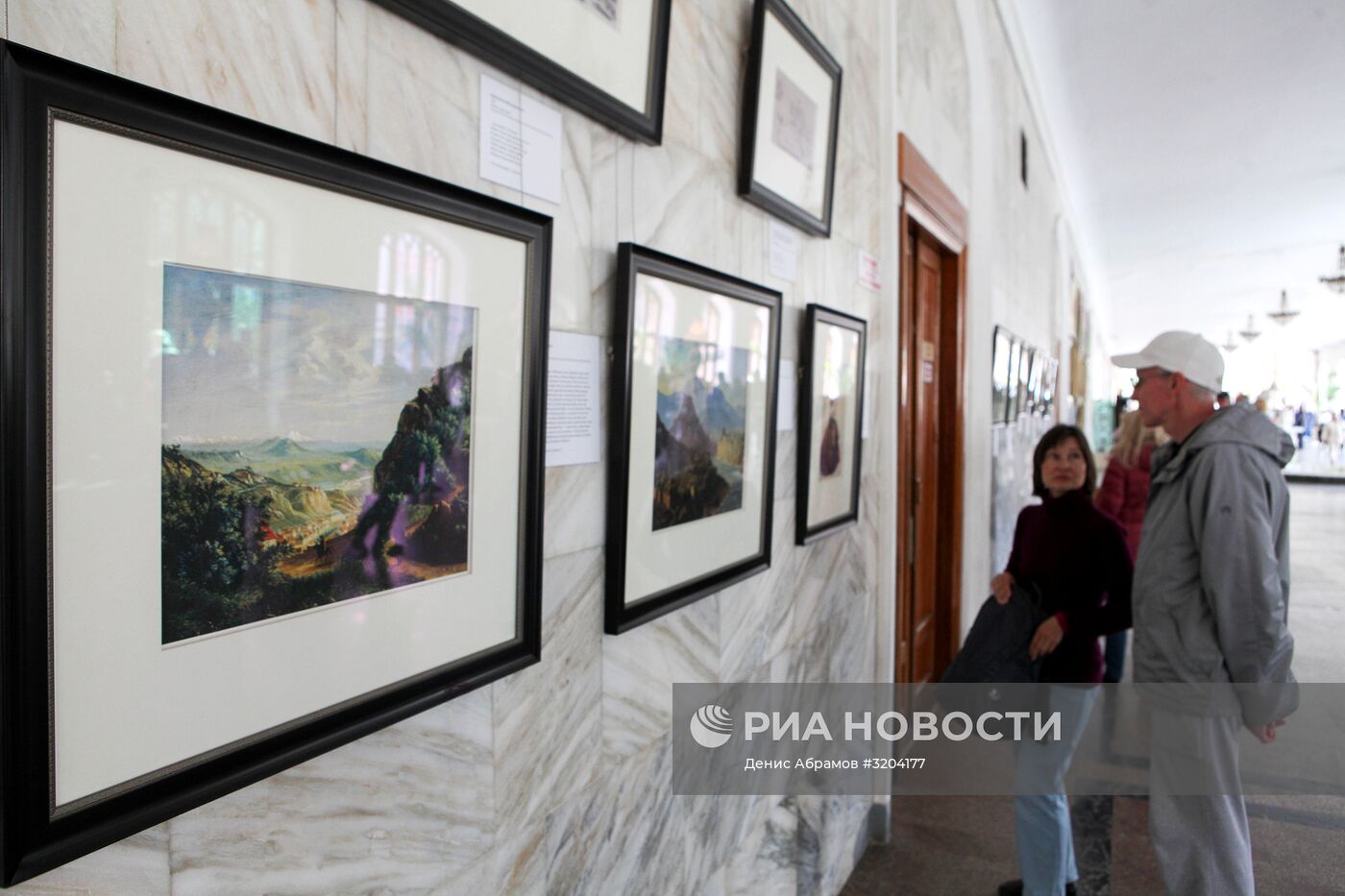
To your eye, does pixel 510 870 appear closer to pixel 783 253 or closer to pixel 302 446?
pixel 302 446

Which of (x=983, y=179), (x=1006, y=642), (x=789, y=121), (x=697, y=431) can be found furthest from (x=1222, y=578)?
(x=983, y=179)

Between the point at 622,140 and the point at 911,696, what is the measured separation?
3.93 metres

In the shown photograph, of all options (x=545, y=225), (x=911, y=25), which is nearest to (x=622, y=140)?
(x=545, y=225)

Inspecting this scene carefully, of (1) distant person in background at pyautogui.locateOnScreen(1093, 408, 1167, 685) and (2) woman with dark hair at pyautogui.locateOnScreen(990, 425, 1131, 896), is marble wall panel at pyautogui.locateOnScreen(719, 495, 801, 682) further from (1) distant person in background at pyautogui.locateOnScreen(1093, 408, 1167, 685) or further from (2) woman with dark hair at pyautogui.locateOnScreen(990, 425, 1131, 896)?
(1) distant person in background at pyautogui.locateOnScreen(1093, 408, 1167, 685)

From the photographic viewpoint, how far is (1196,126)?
351 inches

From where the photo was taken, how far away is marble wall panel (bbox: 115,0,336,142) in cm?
84

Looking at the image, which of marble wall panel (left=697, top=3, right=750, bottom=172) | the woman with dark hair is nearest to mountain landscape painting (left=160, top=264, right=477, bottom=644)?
marble wall panel (left=697, top=3, right=750, bottom=172)

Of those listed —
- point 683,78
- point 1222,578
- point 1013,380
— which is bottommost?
point 1222,578

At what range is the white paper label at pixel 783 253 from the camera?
7.52 feet

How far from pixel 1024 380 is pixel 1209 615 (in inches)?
199

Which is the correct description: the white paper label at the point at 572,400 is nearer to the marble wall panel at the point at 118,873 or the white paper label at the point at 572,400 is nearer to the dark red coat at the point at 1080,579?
the marble wall panel at the point at 118,873

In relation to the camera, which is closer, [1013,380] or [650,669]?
[650,669]

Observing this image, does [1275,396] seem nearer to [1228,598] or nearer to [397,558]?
[1228,598]

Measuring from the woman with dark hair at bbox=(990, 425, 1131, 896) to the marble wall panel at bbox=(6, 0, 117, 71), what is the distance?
2.95 m
